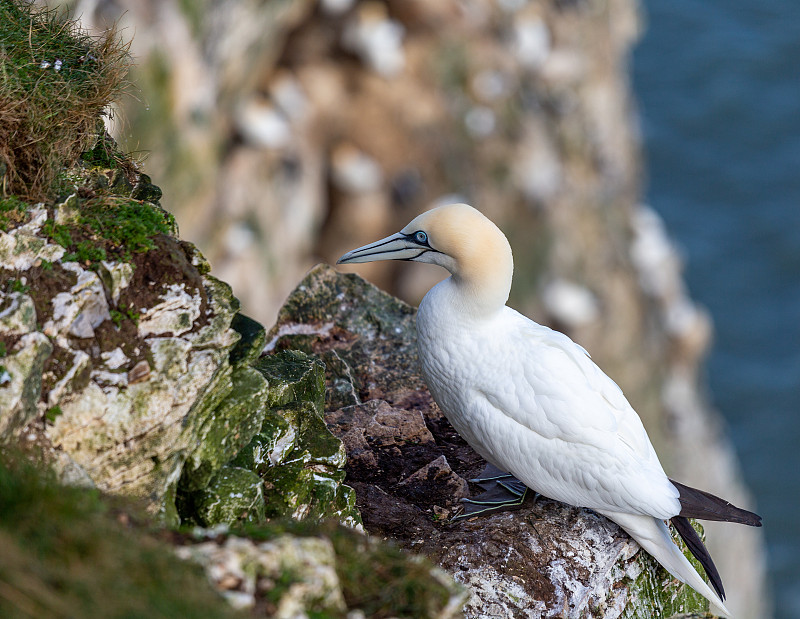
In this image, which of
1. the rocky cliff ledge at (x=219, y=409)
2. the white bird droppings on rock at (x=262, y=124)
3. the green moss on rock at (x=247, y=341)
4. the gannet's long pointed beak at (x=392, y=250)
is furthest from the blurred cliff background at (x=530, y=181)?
the green moss on rock at (x=247, y=341)

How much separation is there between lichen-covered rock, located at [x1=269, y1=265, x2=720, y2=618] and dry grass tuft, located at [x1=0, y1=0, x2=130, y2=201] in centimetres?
264

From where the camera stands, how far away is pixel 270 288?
17.7m

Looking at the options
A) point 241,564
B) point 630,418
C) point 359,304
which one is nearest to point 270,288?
point 359,304

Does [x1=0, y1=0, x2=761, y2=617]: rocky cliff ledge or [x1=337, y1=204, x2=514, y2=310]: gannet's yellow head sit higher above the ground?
[x1=337, y1=204, x2=514, y2=310]: gannet's yellow head

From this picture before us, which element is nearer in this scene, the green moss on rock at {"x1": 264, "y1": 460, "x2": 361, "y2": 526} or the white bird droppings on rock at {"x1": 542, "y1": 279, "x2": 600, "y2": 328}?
the green moss on rock at {"x1": 264, "y1": 460, "x2": 361, "y2": 526}

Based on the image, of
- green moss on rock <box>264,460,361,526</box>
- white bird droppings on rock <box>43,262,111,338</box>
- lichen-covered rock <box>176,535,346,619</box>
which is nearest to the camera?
lichen-covered rock <box>176,535,346,619</box>

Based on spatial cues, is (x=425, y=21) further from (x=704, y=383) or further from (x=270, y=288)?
(x=704, y=383)

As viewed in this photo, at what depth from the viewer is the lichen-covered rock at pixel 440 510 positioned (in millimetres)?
5016

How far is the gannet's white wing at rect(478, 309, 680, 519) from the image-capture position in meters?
5.07

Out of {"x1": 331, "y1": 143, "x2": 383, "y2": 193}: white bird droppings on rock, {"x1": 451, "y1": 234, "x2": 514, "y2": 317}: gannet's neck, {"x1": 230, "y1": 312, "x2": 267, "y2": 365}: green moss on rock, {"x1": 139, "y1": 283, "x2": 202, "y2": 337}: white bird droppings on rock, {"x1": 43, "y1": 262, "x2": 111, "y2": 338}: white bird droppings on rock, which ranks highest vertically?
{"x1": 331, "y1": 143, "x2": 383, "y2": 193}: white bird droppings on rock

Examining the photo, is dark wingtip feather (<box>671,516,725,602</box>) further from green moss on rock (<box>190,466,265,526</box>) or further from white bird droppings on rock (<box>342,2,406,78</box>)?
white bird droppings on rock (<box>342,2,406,78</box>)

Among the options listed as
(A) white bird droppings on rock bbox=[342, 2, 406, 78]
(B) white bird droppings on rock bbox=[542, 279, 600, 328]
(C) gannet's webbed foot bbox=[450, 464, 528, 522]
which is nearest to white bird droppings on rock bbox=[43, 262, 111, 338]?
(C) gannet's webbed foot bbox=[450, 464, 528, 522]

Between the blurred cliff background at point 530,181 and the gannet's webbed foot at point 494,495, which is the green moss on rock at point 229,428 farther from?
the blurred cliff background at point 530,181

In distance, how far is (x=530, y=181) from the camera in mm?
21484
